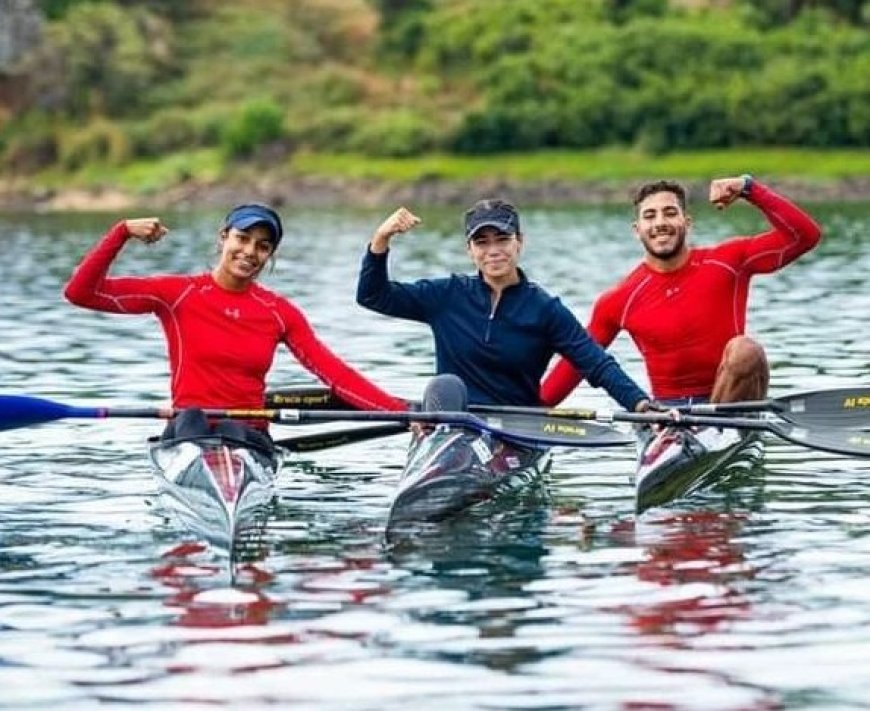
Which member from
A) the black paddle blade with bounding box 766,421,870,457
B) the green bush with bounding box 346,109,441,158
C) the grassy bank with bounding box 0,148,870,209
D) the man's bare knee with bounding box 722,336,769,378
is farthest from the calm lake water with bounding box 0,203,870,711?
the green bush with bounding box 346,109,441,158

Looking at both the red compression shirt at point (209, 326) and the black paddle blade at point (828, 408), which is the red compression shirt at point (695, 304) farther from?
the red compression shirt at point (209, 326)

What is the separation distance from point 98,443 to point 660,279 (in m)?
6.19

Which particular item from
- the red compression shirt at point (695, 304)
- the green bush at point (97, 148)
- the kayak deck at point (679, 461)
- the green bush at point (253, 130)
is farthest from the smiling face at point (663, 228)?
the green bush at point (97, 148)

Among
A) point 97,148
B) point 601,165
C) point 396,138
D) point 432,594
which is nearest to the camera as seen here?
point 432,594

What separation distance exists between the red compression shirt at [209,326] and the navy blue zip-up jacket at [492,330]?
893 mm

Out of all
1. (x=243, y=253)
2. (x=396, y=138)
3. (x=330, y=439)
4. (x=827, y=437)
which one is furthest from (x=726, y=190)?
(x=396, y=138)

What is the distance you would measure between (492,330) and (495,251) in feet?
2.22

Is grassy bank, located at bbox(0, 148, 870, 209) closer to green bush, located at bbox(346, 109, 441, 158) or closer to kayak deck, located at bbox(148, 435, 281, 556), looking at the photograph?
green bush, located at bbox(346, 109, 441, 158)

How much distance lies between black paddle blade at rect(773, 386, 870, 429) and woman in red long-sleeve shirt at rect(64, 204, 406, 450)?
395 cm

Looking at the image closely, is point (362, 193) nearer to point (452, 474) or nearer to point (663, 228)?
point (663, 228)

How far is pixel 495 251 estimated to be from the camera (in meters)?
19.7

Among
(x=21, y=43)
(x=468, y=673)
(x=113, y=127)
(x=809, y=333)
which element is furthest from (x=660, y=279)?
(x=21, y=43)

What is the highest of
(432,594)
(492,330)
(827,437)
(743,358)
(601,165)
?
(601,165)

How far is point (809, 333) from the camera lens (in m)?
35.6
